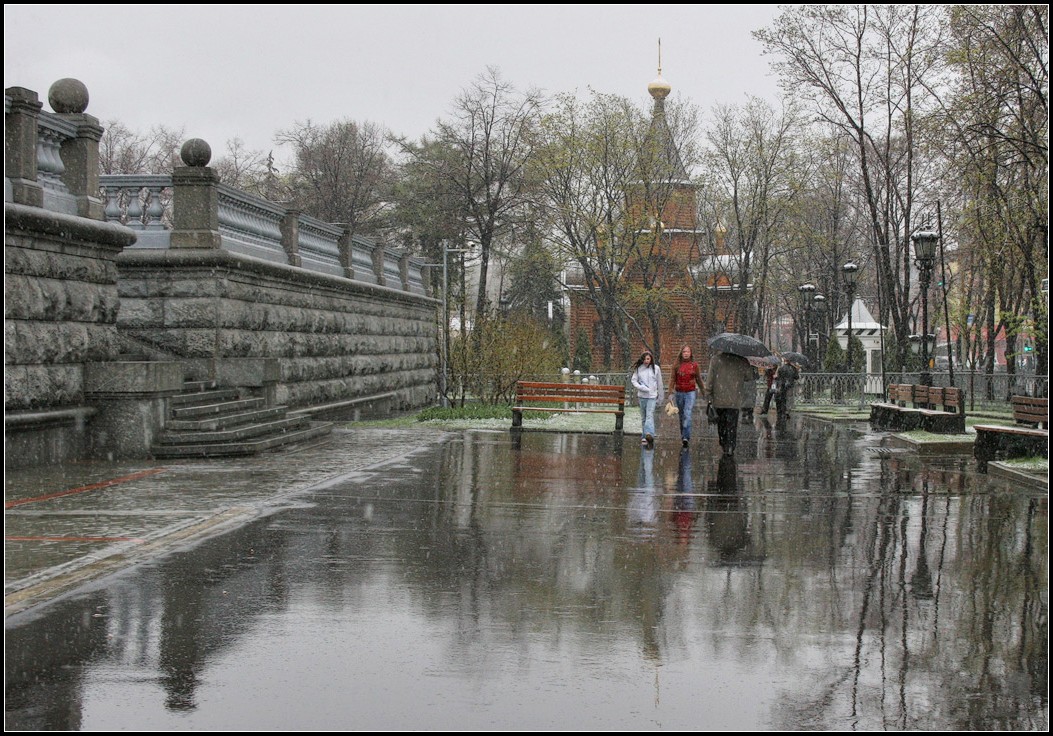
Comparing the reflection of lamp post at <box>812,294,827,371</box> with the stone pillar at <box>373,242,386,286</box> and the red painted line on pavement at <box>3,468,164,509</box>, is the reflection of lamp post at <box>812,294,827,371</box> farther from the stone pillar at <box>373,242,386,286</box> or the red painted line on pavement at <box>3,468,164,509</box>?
the red painted line on pavement at <box>3,468,164,509</box>

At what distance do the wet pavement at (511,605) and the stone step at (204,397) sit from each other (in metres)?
2.84

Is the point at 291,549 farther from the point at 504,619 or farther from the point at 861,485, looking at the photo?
the point at 861,485

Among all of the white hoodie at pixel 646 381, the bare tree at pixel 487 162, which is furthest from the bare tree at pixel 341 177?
the white hoodie at pixel 646 381

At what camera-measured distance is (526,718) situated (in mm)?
4727

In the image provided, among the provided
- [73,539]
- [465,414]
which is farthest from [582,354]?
[73,539]

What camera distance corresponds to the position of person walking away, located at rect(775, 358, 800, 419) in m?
30.3

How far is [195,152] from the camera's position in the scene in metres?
16.9

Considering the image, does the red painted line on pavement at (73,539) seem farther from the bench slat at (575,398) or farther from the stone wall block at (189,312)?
the bench slat at (575,398)

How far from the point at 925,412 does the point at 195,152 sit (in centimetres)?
1438

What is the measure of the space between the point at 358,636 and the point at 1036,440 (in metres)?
12.3

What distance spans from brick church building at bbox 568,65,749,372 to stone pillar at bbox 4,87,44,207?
89.4 feet

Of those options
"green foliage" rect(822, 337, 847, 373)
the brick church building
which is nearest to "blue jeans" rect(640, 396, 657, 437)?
the brick church building

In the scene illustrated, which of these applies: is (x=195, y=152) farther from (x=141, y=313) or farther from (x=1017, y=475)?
(x=1017, y=475)

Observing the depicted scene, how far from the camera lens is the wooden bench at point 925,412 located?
67.0 ft
